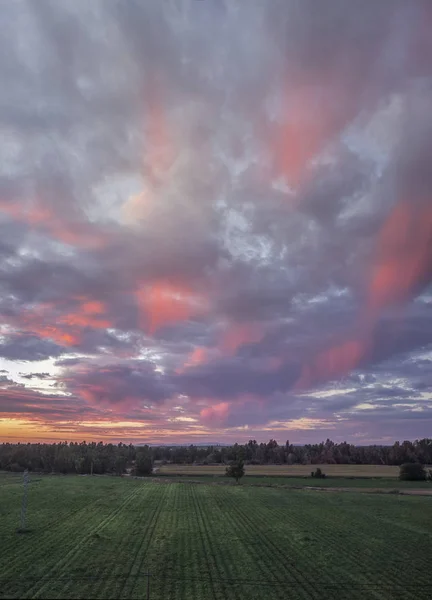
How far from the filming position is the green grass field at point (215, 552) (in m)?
31.9

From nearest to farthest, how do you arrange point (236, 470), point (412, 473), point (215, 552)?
point (215, 552) → point (236, 470) → point (412, 473)

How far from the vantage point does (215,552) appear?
42.7m

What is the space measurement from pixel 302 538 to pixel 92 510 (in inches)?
1496

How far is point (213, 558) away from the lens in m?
40.2

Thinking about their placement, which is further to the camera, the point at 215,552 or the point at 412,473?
the point at 412,473

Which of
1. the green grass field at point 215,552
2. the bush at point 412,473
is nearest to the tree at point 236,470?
the bush at point 412,473

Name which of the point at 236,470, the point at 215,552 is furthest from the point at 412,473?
the point at 215,552

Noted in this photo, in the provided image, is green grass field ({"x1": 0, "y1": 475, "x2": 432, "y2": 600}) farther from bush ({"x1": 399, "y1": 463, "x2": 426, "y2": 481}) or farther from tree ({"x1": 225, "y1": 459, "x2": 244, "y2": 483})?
bush ({"x1": 399, "y1": 463, "x2": 426, "y2": 481})

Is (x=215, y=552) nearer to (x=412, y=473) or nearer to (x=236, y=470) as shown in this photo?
(x=236, y=470)

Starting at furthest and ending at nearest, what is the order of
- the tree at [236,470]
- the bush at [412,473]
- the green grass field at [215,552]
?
the bush at [412,473], the tree at [236,470], the green grass field at [215,552]

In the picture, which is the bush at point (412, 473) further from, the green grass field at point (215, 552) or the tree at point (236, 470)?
the green grass field at point (215, 552)

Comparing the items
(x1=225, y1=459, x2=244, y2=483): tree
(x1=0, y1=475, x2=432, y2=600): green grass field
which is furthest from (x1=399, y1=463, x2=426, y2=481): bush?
(x1=0, y1=475, x2=432, y2=600): green grass field

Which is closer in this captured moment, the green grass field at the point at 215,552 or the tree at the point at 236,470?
the green grass field at the point at 215,552

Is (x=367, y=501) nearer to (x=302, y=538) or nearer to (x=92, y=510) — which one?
(x=302, y=538)
